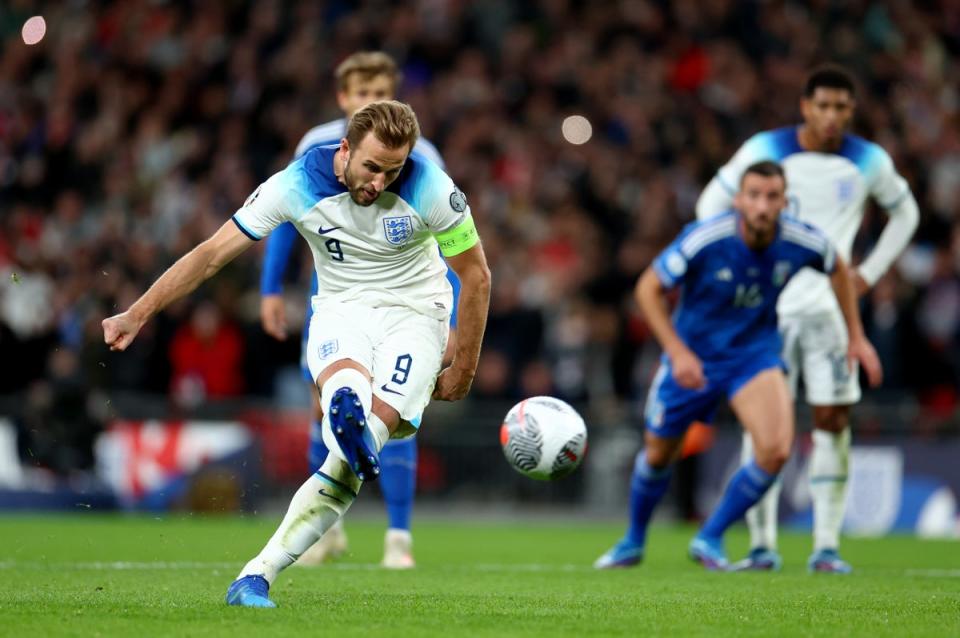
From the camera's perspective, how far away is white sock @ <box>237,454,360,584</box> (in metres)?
6.20

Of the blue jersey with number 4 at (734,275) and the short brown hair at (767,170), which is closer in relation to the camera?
the short brown hair at (767,170)

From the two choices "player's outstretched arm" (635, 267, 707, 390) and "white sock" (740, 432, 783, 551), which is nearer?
"player's outstretched arm" (635, 267, 707, 390)

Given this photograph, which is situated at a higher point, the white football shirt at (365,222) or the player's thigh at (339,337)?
the white football shirt at (365,222)

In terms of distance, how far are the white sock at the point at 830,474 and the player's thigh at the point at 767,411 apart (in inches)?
26.0

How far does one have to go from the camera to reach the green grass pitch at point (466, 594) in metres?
5.62

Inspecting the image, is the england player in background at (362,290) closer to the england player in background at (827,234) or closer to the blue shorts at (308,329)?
the blue shorts at (308,329)

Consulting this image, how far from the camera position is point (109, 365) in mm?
16672

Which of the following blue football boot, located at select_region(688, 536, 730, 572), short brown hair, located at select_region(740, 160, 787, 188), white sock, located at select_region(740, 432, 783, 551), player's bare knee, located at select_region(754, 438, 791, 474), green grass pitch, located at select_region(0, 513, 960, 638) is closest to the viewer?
green grass pitch, located at select_region(0, 513, 960, 638)

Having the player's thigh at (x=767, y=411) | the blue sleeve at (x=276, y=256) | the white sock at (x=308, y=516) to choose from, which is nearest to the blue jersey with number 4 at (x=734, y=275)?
the player's thigh at (x=767, y=411)

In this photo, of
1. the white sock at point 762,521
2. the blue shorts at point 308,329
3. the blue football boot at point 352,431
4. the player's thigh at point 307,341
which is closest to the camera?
the blue football boot at point 352,431

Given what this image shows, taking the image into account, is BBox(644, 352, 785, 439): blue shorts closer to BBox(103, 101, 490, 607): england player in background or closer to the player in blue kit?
the player in blue kit

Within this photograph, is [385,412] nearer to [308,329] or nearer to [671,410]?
[308,329]

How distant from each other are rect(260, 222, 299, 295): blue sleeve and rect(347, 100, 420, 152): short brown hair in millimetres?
2749

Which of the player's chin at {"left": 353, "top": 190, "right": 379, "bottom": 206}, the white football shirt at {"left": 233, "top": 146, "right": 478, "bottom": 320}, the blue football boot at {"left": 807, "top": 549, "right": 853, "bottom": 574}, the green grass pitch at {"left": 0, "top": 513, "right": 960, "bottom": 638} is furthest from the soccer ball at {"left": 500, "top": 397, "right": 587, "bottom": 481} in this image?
the blue football boot at {"left": 807, "top": 549, "right": 853, "bottom": 574}
